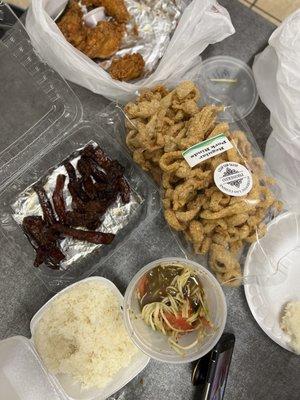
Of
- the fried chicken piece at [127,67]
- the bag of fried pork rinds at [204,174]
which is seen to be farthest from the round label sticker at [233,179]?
the fried chicken piece at [127,67]

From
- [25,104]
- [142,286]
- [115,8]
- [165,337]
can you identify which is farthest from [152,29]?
[165,337]

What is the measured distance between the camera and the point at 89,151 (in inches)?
44.6

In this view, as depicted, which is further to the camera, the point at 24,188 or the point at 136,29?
the point at 136,29

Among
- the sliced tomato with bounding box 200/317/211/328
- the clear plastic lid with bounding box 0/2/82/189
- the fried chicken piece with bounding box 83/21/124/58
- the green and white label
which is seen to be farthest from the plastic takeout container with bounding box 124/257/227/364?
the fried chicken piece with bounding box 83/21/124/58

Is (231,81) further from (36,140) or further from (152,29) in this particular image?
(36,140)

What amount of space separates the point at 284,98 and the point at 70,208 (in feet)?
1.97

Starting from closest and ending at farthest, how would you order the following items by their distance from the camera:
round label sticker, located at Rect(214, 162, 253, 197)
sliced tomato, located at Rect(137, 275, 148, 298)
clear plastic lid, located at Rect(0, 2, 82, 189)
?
round label sticker, located at Rect(214, 162, 253, 197) < sliced tomato, located at Rect(137, 275, 148, 298) < clear plastic lid, located at Rect(0, 2, 82, 189)

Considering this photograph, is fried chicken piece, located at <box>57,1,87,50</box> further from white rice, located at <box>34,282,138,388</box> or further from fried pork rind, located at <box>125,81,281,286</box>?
white rice, located at <box>34,282,138,388</box>

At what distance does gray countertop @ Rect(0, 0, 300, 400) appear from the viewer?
1118mm

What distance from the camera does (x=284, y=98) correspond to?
1.07 metres

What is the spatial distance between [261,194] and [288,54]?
1.15 ft

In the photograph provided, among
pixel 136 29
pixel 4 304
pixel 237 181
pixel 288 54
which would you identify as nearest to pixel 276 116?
pixel 288 54

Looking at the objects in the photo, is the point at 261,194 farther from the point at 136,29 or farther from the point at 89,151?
the point at 136,29

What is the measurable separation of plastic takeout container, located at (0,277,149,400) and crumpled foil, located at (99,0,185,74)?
26.3 inches
